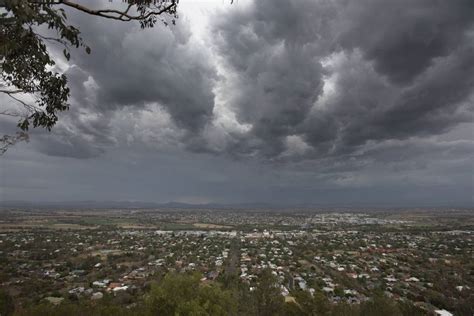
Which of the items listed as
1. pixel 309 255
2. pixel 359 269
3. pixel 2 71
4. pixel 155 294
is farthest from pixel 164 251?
pixel 2 71

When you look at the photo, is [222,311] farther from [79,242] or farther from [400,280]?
[79,242]

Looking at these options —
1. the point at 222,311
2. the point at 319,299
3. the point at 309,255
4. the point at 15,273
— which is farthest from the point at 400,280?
the point at 15,273

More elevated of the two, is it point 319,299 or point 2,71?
point 2,71

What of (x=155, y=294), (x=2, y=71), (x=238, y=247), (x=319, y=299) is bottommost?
(x=238, y=247)

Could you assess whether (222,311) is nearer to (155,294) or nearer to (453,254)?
(155,294)

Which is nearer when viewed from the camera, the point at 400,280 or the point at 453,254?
the point at 400,280

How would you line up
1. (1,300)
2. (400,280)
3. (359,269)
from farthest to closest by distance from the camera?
(359,269) < (400,280) < (1,300)

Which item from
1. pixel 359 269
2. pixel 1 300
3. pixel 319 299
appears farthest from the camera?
pixel 359 269

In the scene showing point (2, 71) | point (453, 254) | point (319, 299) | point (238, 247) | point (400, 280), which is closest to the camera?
point (2, 71)

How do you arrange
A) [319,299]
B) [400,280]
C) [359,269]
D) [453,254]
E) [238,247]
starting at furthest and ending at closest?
[238,247]
[453,254]
[359,269]
[400,280]
[319,299]
